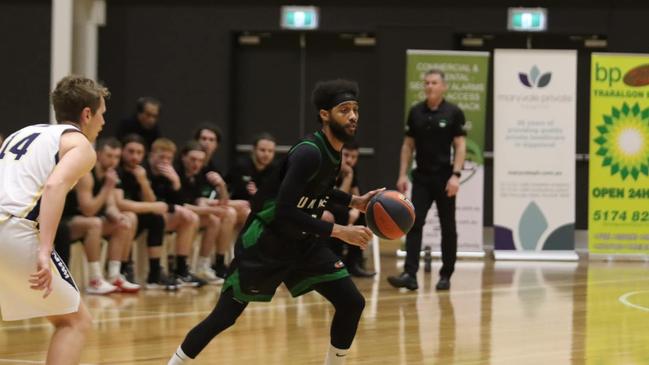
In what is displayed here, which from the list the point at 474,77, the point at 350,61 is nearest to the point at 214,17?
the point at 350,61

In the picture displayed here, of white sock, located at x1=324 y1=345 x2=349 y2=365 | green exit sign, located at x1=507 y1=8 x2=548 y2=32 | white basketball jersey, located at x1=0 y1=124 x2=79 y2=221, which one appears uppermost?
green exit sign, located at x1=507 y1=8 x2=548 y2=32

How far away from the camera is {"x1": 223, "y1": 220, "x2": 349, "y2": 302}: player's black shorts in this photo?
458 cm

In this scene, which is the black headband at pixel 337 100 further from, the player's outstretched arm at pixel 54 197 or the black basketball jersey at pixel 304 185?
the player's outstretched arm at pixel 54 197

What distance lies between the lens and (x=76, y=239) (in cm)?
813

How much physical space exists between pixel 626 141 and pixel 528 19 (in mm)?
2933

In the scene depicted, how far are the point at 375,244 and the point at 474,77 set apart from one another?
254 centimetres

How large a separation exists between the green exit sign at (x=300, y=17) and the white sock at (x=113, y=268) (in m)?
6.61

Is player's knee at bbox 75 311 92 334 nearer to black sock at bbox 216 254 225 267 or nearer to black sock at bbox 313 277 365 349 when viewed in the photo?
black sock at bbox 313 277 365 349

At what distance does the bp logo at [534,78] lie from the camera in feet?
38.7

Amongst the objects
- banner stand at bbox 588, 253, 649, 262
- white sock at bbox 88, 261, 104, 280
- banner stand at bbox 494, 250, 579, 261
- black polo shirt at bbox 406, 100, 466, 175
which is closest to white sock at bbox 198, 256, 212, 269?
white sock at bbox 88, 261, 104, 280

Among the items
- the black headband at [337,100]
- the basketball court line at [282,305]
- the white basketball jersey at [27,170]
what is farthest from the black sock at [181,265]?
the white basketball jersey at [27,170]

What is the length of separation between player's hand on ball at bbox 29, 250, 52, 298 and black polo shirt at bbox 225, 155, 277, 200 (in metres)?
5.76

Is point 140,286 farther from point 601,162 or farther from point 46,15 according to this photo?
point 46,15

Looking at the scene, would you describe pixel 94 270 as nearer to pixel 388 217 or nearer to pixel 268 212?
pixel 268 212
